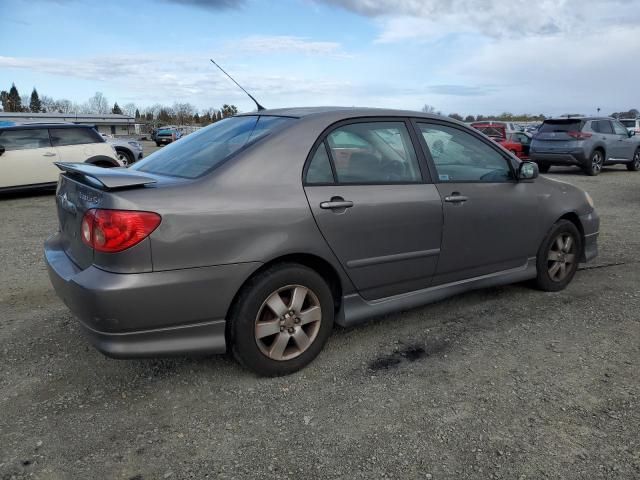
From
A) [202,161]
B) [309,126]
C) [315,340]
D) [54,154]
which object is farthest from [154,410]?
[54,154]

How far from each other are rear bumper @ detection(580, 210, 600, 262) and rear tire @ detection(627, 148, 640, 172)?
539 inches

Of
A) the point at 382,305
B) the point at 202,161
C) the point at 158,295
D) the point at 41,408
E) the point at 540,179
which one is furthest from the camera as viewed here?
the point at 540,179

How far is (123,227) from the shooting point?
8.53ft

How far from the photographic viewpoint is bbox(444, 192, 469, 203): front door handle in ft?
12.1

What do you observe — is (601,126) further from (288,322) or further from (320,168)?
(288,322)

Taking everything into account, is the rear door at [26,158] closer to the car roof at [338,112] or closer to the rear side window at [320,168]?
the car roof at [338,112]

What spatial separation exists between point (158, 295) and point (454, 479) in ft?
5.36

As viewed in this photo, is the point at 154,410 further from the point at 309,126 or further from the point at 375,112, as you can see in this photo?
the point at 375,112

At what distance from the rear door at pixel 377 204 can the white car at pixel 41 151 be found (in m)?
9.38

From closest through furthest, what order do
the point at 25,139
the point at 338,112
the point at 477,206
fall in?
1. the point at 338,112
2. the point at 477,206
3. the point at 25,139

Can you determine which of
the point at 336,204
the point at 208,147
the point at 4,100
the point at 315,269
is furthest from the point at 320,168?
the point at 4,100

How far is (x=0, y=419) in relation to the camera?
2.73 metres

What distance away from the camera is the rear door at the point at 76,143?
36.9 ft

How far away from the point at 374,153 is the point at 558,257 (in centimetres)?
219
